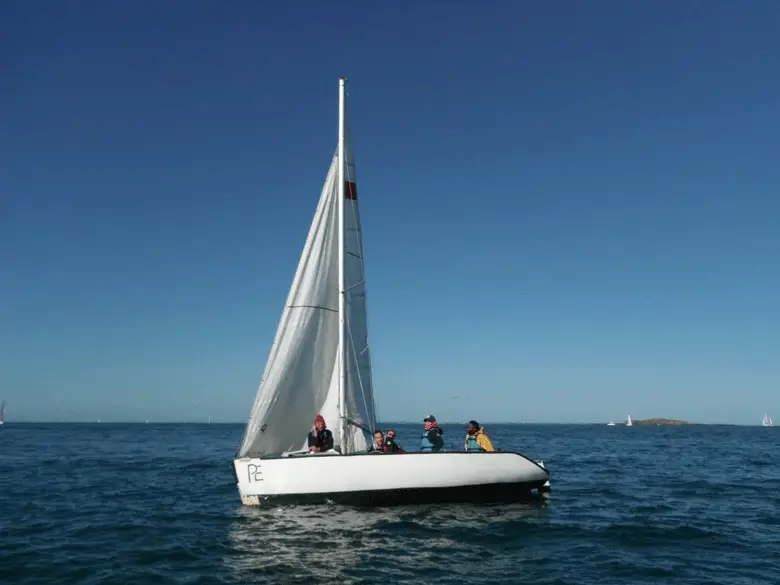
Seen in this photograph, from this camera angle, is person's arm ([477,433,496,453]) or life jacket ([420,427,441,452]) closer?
person's arm ([477,433,496,453])

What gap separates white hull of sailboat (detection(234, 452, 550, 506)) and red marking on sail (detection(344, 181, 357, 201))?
29.1 feet

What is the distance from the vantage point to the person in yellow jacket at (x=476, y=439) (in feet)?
64.4

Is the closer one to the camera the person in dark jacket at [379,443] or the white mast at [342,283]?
the person in dark jacket at [379,443]

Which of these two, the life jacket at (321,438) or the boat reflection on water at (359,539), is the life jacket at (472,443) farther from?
the life jacket at (321,438)

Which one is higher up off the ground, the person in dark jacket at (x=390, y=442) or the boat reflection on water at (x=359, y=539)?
the person in dark jacket at (x=390, y=442)

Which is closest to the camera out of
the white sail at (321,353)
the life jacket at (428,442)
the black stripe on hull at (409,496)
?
the black stripe on hull at (409,496)

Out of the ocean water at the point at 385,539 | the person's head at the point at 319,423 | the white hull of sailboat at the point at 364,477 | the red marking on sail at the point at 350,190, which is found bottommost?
the ocean water at the point at 385,539

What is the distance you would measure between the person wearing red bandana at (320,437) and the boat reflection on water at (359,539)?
1877 mm

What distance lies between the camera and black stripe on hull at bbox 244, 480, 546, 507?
17328 mm

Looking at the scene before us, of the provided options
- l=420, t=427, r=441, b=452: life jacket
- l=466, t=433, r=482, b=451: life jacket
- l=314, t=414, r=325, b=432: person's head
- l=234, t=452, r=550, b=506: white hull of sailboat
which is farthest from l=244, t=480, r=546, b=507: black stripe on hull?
l=314, t=414, r=325, b=432: person's head

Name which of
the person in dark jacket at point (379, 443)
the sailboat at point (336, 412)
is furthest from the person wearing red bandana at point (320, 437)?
the person in dark jacket at point (379, 443)

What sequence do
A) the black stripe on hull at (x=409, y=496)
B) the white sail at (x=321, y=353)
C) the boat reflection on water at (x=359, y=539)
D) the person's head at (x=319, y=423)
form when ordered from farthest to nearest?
the white sail at (x=321, y=353)
the person's head at (x=319, y=423)
the black stripe on hull at (x=409, y=496)
the boat reflection on water at (x=359, y=539)

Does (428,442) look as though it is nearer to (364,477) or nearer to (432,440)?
(432,440)

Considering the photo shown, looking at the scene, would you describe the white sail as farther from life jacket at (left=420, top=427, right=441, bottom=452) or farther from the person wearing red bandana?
life jacket at (left=420, top=427, right=441, bottom=452)
